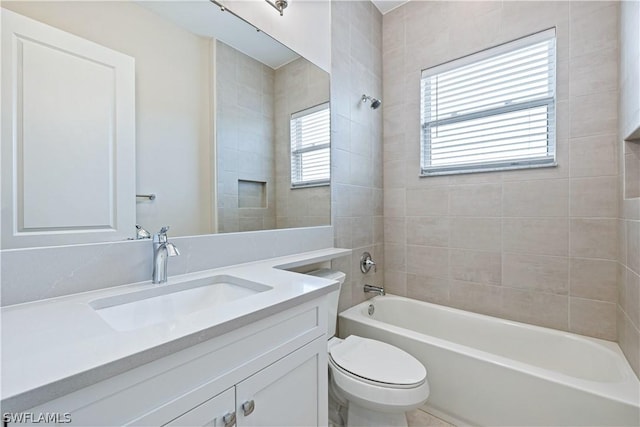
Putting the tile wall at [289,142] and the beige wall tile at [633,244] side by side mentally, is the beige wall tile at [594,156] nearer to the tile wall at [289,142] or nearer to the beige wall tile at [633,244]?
the beige wall tile at [633,244]

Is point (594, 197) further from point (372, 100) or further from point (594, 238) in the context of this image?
point (372, 100)

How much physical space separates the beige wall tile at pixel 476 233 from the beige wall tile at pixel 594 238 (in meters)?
0.38

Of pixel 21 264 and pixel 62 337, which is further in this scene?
pixel 21 264

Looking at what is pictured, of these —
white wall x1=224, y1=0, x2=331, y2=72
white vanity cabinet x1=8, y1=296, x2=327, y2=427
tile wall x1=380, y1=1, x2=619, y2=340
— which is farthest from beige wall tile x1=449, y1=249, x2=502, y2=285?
white wall x1=224, y1=0, x2=331, y2=72

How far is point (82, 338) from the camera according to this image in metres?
0.58

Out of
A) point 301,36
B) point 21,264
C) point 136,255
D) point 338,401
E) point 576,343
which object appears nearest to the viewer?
point 21,264

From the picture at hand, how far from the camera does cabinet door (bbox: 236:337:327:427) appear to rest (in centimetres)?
77

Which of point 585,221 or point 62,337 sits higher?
point 585,221

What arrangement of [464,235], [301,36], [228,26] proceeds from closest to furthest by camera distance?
1. [228,26]
2. [301,36]
3. [464,235]

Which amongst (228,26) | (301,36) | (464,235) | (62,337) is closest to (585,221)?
(464,235)

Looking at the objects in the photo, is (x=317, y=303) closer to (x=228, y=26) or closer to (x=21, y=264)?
(x=21, y=264)

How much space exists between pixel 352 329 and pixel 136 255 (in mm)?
1375

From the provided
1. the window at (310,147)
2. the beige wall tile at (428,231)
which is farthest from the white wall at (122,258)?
the beige wall tile at (428,231)

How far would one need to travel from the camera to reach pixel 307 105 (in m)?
1.78
